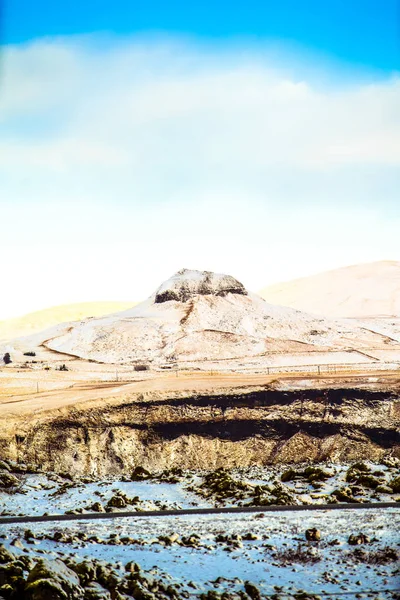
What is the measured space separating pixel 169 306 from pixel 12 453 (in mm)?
16568

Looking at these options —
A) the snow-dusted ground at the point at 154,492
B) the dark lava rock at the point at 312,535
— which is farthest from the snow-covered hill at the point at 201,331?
the dark lava rock at the point at 312,535

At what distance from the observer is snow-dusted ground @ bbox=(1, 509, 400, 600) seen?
8.24m

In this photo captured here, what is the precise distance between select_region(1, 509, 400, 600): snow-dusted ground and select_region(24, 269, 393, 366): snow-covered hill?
19.5 metres

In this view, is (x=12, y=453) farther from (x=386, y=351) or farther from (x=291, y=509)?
(x=386, y=351)

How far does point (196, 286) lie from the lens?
1400 inches

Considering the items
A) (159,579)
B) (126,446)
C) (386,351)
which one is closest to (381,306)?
(386,351)

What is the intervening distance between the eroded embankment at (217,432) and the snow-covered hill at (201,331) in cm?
785

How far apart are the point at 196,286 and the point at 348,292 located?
16.0 metres

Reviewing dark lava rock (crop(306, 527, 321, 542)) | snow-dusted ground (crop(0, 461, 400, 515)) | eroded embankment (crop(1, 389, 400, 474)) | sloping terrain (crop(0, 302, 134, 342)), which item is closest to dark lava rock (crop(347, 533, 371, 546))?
dark lava rock (crop(306, 527, 321, 542))

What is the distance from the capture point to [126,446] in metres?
20.6

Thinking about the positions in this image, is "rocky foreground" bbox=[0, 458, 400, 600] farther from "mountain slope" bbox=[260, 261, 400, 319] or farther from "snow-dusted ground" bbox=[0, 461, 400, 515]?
"mountain slope" bbox=[260, 261, 400, 319]

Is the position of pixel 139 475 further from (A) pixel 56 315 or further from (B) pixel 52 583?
(A) pixel 56 315

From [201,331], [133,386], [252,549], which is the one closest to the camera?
[252,549]

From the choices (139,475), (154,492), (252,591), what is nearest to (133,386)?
(139,475)
